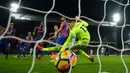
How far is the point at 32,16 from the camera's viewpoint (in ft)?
68.3

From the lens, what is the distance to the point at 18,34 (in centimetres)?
1934

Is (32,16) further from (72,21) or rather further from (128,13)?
(72,21)

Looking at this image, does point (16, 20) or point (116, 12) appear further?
point (116, 12)

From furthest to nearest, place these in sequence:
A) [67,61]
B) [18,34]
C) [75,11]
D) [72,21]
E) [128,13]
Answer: [128,13] → [75,11] → [18,34] → [72,21] → [67,61]

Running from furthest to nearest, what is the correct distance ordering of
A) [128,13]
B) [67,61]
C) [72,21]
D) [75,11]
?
[128,13], [75,11], [72,21], [67,61]

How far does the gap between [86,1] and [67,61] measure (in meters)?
17.5

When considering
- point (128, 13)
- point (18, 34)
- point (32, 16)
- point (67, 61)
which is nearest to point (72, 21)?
point (67, 61)

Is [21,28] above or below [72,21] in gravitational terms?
below

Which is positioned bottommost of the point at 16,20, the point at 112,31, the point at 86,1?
the point at 112,31

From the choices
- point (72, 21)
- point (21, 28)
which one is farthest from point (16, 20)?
point (72, 21)

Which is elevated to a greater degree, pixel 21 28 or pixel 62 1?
pixel 62 1

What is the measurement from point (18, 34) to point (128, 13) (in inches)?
401

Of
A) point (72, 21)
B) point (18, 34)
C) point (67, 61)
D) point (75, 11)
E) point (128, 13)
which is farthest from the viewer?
point (128, 13)

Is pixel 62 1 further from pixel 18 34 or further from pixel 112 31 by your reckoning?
pixel 112 31
